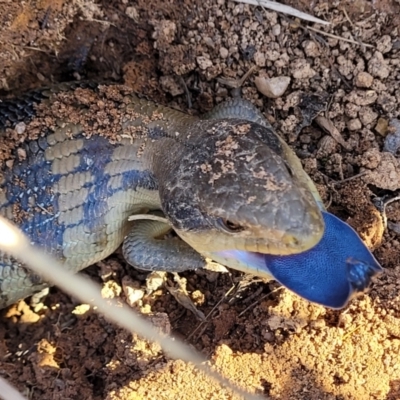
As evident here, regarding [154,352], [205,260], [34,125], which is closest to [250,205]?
[205,260]

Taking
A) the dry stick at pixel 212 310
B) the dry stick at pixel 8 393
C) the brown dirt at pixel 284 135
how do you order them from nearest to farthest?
the brown dirt at pixel 284 135 → the dry stick at pixel 8 393 → the dry stick at pixel 212 310

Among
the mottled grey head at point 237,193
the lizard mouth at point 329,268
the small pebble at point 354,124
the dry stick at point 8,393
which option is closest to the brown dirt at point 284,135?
the small pebble at point 354,124

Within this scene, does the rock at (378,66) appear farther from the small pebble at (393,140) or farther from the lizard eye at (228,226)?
the lizard eye at (228,226)

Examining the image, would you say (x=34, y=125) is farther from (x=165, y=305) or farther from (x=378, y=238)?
(x=378, y=238)

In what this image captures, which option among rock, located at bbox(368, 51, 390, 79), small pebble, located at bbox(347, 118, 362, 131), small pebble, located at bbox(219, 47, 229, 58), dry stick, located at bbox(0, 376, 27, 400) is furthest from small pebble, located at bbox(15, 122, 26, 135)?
rock, located at bbox(368, 51, 390, 79)

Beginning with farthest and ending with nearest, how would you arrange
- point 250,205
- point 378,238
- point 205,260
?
point 205,260 → point 378,238 → point 250,205

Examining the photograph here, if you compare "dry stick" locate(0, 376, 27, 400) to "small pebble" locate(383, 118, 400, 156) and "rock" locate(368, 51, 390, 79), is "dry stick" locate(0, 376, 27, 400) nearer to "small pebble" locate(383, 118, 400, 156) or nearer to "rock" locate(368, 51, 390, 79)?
"small pebble" locate(383, 118, 400, 156)
